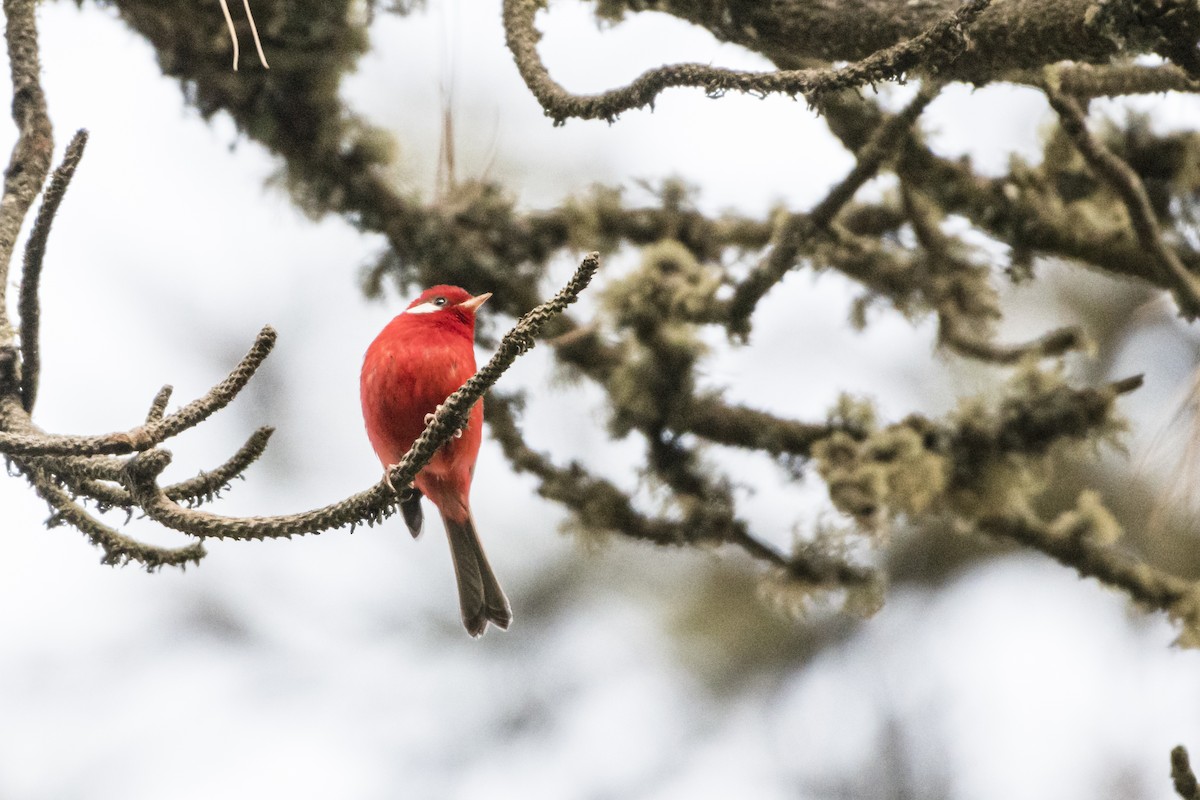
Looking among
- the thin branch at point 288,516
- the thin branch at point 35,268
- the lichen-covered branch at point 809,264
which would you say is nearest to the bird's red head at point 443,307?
the lichen-covered branch at point 809,264

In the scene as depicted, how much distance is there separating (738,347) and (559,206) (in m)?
0.89

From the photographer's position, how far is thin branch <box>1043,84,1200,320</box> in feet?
11.6

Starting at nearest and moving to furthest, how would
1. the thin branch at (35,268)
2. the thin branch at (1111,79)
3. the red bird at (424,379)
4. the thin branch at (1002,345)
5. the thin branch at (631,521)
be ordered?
1. the thin branch at (35,268)
2. the thin branch at (1111,79)
3. the red bird at (424,379)
4. the thin branch at (631,521)
5. the thin branch at (1002,345)

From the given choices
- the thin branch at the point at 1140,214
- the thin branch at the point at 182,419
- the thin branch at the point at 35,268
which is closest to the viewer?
the thin branch at the point at 182,419

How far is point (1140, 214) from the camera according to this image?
11.8 ft

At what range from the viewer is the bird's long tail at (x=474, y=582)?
4.13 metres

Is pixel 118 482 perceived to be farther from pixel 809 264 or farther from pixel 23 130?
pixel 809 264

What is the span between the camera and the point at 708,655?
631 cm

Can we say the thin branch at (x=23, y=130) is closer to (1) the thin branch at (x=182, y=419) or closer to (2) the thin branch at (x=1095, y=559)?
(1) the thin branch at (x=182, y=419)

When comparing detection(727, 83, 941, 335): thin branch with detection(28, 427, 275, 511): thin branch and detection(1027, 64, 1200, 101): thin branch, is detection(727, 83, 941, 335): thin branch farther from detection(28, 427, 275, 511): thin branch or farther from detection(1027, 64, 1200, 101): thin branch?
detection(28, 427, 275, 511): thin branch

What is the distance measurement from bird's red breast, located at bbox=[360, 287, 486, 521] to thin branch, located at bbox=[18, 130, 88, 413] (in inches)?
43.5

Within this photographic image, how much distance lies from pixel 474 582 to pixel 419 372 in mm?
1079

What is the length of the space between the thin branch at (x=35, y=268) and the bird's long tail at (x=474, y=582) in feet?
6.21

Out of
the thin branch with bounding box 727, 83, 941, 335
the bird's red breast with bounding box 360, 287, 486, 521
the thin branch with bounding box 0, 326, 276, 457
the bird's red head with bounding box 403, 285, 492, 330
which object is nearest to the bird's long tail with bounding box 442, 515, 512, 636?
the bird's red breast with bounding box 360, 287, 486, 521
